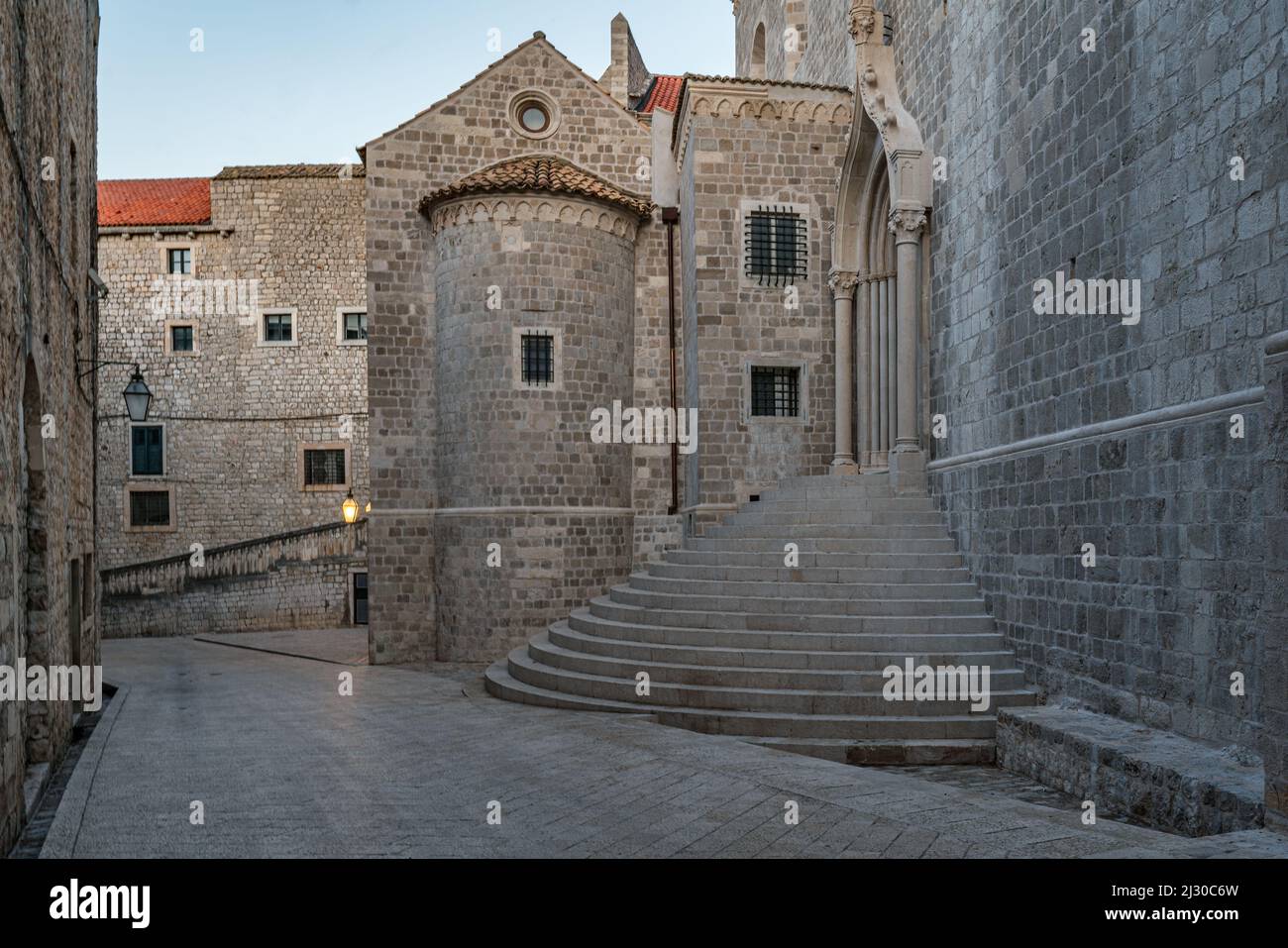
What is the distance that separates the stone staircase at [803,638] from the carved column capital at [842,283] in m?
3.56

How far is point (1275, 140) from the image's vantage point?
682 centimetres

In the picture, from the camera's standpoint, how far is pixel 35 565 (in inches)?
331

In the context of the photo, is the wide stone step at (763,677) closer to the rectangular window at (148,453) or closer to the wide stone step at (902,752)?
the wide stone step at (902,752)

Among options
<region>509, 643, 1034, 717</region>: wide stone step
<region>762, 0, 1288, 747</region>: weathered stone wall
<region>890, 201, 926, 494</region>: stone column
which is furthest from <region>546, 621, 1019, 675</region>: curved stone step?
<region>890, 201, 926, 494</region>: stone column

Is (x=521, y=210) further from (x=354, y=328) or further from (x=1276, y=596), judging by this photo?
(x=1276, y=596)

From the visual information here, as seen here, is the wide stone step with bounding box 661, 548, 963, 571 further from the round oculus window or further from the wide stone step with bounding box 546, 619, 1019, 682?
the round oculus window

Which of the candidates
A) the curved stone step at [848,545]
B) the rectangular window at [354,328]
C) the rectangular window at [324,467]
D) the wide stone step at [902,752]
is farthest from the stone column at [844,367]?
the rectangular window at [324,467]

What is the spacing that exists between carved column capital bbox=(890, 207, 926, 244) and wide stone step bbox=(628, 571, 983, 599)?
15.0ft

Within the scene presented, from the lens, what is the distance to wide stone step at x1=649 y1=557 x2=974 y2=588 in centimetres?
1179

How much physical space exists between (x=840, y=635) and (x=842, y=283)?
23.9ft

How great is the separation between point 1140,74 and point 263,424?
25.7 metres

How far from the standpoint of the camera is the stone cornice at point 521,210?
688 inches
